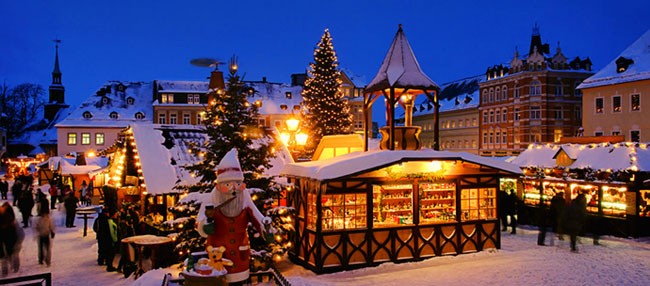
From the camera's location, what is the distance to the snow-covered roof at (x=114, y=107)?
57.3m

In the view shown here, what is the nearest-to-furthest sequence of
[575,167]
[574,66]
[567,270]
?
[567,270] → [575,167] → [574,66]

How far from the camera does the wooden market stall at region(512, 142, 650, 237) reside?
17438mm

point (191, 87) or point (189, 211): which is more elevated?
point (191, 87)

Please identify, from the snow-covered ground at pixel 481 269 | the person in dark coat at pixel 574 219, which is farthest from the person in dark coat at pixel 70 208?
the person in dark coat at pixel 574 219

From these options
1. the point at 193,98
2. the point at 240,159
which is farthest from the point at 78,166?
the point at 193,98

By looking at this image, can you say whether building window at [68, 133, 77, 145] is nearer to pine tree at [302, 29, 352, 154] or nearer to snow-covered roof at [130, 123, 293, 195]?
pine tree at [302, 29, 352, 154]

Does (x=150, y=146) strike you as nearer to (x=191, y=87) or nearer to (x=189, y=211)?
(x=189, y=211)

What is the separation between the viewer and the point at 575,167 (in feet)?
64.3

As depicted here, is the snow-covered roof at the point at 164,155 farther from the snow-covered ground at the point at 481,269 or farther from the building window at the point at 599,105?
the building window at the point at 599,105

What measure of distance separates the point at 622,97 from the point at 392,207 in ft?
91.3

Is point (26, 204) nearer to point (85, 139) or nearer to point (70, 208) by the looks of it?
point (70, 208)

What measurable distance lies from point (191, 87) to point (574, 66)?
38.4 meters

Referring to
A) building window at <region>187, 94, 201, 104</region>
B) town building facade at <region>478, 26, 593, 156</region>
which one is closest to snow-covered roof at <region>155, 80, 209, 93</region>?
building window at <region>187, 94, 201, 104</region>

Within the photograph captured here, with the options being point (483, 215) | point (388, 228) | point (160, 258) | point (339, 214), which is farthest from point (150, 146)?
point (483, 215)
